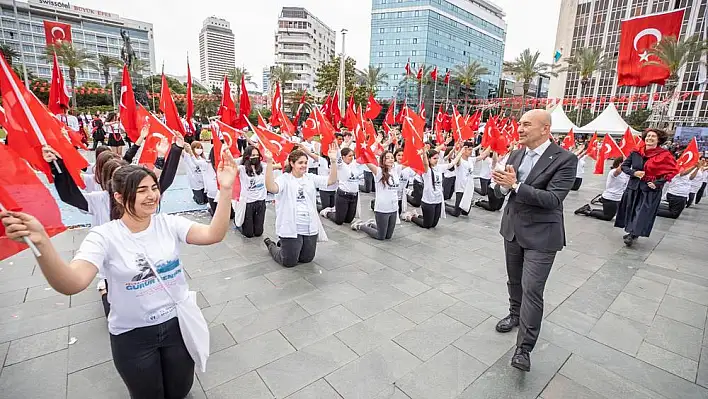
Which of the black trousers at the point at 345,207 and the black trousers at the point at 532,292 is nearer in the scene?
the black trousers at the point at 532,292

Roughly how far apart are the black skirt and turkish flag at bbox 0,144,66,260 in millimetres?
7832

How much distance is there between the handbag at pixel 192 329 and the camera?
87.7 inches

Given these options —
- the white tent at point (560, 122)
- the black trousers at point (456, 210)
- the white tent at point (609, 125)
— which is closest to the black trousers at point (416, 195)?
the black trousers at point (456, 210)

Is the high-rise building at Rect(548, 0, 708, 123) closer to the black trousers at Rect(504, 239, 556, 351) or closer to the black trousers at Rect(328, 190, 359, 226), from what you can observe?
the black trousers at Rect(328, 190, 359, 226)

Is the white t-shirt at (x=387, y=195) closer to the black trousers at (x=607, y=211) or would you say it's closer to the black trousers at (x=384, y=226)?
the black trousers at (x=384, y=226)

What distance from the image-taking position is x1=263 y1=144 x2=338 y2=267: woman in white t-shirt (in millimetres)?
4887

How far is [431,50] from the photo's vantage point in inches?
3017

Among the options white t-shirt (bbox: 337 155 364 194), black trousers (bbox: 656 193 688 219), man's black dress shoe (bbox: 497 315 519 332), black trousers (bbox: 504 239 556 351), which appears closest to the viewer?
black trousers (bbox: 504 239 556 351)

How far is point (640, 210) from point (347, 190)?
5186 millimetres

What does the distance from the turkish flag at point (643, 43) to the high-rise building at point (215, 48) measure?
13790 cm

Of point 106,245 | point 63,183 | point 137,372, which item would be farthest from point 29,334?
point 106,245

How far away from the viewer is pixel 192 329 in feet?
7.39

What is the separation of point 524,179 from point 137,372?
3.13 metres

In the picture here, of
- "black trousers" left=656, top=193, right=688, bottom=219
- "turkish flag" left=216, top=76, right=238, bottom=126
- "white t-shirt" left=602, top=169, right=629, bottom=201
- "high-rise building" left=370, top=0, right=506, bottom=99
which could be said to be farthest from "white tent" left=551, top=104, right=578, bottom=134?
"high-rise building" left=370, top=0, right=506, bottom=99
